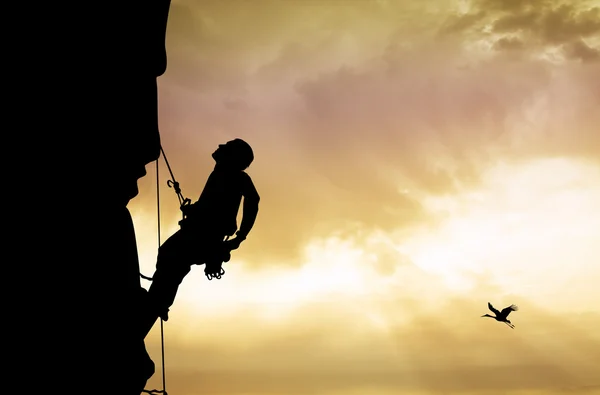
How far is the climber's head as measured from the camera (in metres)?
13.0

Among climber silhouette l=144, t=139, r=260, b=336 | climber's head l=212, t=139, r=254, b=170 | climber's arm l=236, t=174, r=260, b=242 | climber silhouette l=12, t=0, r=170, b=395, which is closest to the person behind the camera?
climber silhouette l=12, t=0, r=170, b=395

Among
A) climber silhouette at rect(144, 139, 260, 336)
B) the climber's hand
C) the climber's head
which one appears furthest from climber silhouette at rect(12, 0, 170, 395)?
Answer: the climber's hand

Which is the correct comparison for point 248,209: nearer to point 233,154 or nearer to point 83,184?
point 233,154

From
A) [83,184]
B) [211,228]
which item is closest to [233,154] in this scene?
[211,228]

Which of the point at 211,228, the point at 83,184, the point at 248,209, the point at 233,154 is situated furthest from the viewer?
the point at 248,209

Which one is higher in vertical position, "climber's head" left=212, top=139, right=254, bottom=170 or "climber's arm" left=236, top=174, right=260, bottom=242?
"climber's head" left=212, top=139, right=254, bottom=170

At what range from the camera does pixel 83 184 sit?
10.7 m

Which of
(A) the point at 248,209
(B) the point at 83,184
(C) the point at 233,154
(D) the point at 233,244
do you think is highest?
(C) the point at 233,154

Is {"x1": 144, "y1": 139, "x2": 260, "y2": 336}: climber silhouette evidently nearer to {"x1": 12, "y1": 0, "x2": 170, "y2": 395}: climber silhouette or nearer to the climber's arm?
the climber's arm

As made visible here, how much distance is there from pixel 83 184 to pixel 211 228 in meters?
2.92

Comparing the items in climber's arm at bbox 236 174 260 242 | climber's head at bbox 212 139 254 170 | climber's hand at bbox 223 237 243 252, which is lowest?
climber's hand at bbox 223 237 243 252

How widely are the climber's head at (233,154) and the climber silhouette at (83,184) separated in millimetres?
1213

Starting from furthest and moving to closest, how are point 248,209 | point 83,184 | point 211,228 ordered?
point 248,209
point 211,228
point 83,184

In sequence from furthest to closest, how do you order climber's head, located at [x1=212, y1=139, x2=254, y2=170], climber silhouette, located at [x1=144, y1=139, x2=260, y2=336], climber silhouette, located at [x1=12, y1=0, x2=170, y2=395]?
climber's head, located at [x1=212, y1=139, x2=254, y2=170] → climber silhouette, located at [x1=144, y1=139, x2=260, y2=336] → climber silhouette, located at [x1=12, y1=0, x2=170, y2=395]
